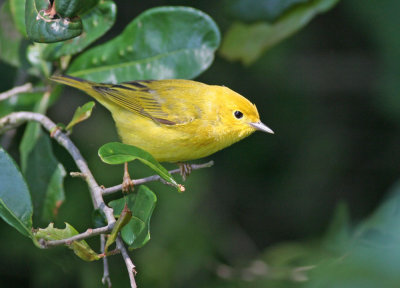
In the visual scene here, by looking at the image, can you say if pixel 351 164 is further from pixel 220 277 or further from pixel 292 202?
pixel 220 277

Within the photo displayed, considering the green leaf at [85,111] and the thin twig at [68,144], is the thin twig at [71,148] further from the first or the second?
the green leaf at [85,111]

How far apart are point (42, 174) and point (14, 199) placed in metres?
0.92

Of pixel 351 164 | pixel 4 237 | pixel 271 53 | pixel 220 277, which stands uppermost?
pixel 271 53

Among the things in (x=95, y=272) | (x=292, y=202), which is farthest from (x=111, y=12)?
(x=292, y=202)

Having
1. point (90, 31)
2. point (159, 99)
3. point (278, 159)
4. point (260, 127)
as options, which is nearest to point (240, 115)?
point (260, 127)

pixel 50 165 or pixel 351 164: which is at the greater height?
pixel 351 164

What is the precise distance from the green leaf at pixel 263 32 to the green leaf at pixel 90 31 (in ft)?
3.67

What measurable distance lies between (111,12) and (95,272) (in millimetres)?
1951

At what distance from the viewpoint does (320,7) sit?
146 inches

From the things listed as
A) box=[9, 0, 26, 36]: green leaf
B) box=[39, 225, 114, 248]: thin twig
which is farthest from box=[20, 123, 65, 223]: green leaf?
box=[39, 225, 114, 248]: thin twig

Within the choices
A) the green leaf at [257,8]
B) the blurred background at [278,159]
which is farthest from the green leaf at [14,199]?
the green leaf at [257,8]

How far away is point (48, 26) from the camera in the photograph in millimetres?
2643

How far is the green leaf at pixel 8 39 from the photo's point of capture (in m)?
3.78

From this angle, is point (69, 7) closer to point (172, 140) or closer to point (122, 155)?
point (122, 155)
